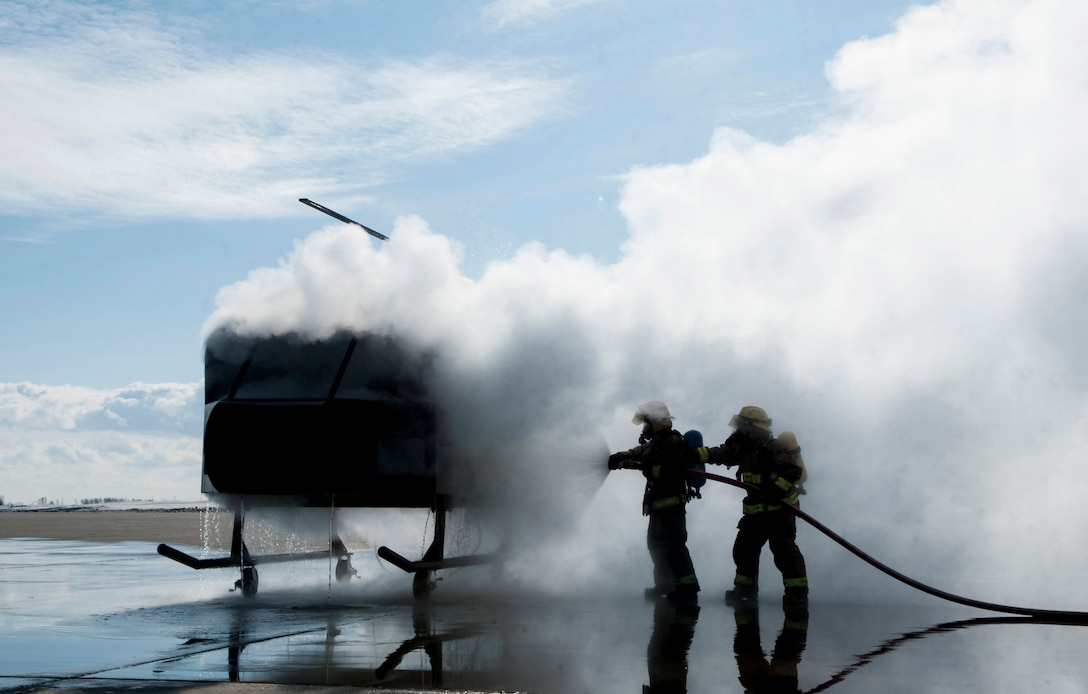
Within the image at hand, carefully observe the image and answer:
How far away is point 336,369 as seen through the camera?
10.9 metres

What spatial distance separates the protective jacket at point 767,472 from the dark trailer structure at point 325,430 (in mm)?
2818

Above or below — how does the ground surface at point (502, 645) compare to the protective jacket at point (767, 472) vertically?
below

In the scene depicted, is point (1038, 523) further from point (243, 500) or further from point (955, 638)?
point (243, 500)

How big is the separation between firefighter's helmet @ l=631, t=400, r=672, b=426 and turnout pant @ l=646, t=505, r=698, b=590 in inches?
31.7

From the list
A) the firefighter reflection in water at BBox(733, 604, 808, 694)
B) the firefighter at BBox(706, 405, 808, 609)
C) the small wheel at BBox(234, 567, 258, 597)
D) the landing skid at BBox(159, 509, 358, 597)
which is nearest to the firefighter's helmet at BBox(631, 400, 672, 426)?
the firefighter at BBox(706, 405, 808, 609)

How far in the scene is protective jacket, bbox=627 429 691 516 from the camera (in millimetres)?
10219

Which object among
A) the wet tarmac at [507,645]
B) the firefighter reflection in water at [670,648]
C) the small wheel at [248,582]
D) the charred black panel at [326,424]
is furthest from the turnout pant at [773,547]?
the small wheel at [248,582]

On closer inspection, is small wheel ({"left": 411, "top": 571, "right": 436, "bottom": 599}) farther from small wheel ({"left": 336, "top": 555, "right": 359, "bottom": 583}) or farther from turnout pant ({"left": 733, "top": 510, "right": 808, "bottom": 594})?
turnout pant ({"left": 733, "top": 510, "right": 808, "bottom": 594})

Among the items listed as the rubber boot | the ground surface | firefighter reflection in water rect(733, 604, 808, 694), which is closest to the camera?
firefighter reflection in water rect(733, 604, 808, 694)

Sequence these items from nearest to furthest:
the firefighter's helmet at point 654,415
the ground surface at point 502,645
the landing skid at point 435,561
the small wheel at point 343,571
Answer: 1. the ground surface at point 502,645
2. the firefighter's helmet at point 654,415
3. the landing skid at point 435,561
4. the small wheel at point 343,571

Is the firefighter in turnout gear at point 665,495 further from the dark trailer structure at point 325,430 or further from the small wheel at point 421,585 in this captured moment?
the small wheel at point 421,585

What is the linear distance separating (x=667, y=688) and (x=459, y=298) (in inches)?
255

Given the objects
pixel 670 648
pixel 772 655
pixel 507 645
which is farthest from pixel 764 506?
pixel 507 645

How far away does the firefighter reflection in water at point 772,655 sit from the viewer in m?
5.90
